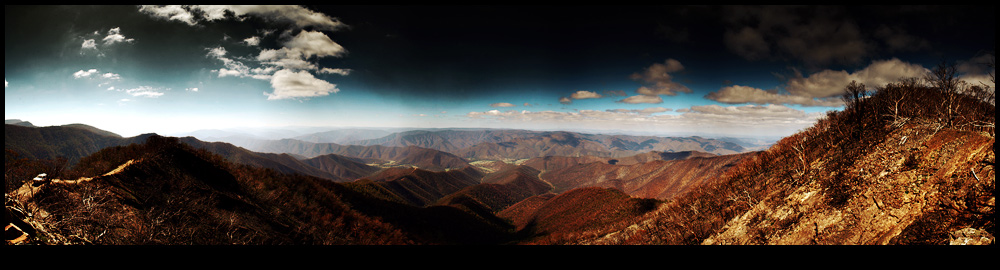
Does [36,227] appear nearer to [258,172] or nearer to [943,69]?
[943,69]

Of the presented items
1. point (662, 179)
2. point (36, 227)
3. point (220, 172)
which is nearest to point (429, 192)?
point (662, 179)

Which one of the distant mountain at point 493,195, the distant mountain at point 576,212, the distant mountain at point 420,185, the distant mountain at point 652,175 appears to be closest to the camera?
the distant mountain at point 576,212

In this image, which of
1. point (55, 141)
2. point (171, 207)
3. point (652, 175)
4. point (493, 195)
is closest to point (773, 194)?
point (171, 207)

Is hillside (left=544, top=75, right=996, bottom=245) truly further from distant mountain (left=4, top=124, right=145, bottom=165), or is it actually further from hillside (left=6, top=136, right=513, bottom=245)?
distant mountain (left=4, top=124, right=145, bottom=165)

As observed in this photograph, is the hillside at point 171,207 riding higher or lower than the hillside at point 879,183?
lower

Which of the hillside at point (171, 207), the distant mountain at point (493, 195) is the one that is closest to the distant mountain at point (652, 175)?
the distant mountain at point (493, 195)

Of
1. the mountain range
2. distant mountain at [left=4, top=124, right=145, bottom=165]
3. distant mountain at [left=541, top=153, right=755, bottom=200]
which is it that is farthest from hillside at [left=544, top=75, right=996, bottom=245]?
distant mountain at [left=4, top=124, right=145, bottom=165]

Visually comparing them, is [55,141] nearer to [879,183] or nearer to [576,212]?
[576,212]

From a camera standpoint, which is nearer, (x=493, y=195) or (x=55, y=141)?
(x=493, y=195)

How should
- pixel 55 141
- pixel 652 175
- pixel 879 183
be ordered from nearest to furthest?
pixel 879 183
pixel 55 141
pixel 652 175

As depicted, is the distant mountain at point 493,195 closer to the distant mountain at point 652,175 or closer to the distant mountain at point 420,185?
the distant mountain at point 420,185

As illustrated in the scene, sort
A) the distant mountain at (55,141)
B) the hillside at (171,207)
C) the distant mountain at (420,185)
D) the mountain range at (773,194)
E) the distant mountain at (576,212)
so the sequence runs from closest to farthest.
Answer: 1. the mountain range at (773,194)
2. the hillside at (171,207)
3. the distant mountain at (576,212)
4. the distant mountain at (55,141)
5. the distant mountain at (420,185)
